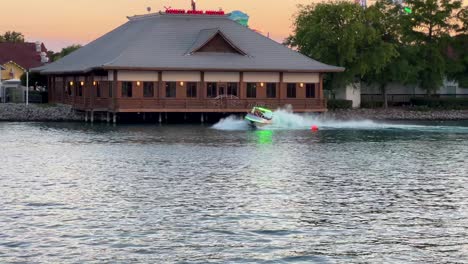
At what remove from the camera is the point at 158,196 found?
33.6m

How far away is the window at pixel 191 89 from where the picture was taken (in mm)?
87062

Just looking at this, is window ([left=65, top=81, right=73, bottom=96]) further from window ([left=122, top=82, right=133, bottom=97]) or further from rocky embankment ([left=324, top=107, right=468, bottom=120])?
rocky embankment ([left=324, top=107, right=468, bottom=120])

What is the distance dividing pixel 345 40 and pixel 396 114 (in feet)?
38.9

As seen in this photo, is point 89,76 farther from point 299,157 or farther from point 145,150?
point 299,157

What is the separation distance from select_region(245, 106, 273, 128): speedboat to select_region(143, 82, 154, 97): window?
430 inches

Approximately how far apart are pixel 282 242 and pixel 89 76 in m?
68.7

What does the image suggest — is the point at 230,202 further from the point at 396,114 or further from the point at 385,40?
the point at 385,40

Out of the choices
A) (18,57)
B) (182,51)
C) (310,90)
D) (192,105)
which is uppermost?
(18,57)

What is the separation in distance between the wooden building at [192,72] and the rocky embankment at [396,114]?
9038mm

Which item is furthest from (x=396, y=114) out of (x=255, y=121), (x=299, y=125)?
(x=255, y=121)

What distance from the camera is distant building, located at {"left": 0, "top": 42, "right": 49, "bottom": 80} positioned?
135125mm

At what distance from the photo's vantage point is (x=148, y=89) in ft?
281

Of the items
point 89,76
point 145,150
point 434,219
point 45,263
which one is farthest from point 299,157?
point 89,76

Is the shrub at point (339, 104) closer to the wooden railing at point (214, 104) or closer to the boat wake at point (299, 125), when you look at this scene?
the boat wake at point (299, 125)
